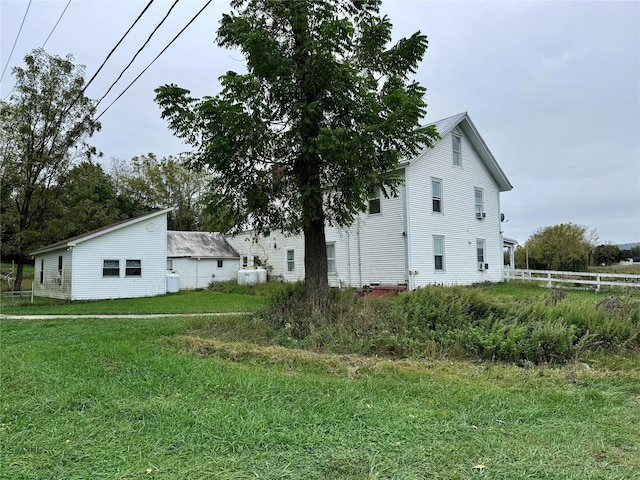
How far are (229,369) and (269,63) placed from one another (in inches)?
238

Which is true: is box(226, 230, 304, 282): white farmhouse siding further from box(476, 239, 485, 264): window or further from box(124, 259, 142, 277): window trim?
box(476, 239, 485, 264): window

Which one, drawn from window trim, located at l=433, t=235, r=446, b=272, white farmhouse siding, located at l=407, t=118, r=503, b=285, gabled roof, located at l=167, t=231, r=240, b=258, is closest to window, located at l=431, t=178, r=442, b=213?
white farmhouse siding, located at l=407, t=118, r=503, b=285

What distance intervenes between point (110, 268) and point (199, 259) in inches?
270

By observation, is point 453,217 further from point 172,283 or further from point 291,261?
point 172,283

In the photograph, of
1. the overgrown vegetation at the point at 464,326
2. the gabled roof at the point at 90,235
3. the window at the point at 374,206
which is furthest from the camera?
the gabled roof at the point at 90,235

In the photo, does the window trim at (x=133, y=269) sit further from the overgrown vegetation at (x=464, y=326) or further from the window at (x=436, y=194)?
the window at (x=436, y=194)

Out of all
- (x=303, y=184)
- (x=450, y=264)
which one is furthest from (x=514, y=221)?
(x=303, y=184)

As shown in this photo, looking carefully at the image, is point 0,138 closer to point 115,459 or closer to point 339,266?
point 339,266

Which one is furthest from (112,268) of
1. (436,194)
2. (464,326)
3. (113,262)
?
(464,326)

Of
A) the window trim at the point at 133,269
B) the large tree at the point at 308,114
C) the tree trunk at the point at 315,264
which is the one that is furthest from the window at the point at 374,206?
the window trim at the point at 133,269

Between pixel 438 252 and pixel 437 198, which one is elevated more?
pixel 437 198

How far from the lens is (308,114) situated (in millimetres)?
8594

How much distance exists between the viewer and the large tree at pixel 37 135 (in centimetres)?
1983

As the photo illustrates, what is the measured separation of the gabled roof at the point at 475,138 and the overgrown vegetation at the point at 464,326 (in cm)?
1125
